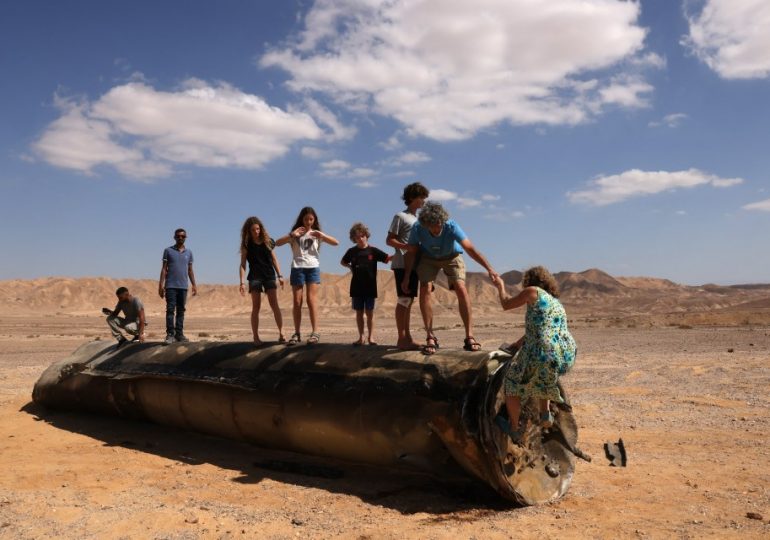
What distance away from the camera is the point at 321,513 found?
524 cm

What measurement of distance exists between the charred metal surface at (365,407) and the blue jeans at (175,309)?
1.39 meters

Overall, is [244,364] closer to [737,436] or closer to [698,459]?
[698,459]

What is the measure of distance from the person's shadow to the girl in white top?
1747 mm

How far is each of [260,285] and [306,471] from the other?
2.80 meters

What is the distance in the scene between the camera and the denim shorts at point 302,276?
7930 mm

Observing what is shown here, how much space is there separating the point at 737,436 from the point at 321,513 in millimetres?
5563

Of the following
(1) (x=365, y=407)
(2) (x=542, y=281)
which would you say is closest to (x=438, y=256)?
(2) (x=542, y=281)

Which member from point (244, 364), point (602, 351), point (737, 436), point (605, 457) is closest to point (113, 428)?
point (244, 364)

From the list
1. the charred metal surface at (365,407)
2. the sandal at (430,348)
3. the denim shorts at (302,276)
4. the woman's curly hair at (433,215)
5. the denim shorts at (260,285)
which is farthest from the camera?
the denim shorts at (260,285)

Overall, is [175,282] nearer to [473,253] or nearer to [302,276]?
[302,276]

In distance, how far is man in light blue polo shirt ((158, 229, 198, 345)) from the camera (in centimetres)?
970

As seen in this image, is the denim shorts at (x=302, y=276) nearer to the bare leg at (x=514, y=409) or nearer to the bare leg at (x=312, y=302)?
the bare leg at (x=312, y=302)

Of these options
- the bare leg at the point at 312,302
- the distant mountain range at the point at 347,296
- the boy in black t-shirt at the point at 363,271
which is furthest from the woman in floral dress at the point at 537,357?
the distant mountain range at the point at 347,296

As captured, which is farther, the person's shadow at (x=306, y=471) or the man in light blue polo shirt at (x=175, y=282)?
the man in light blue polo shirt at (x=175, y=282)
